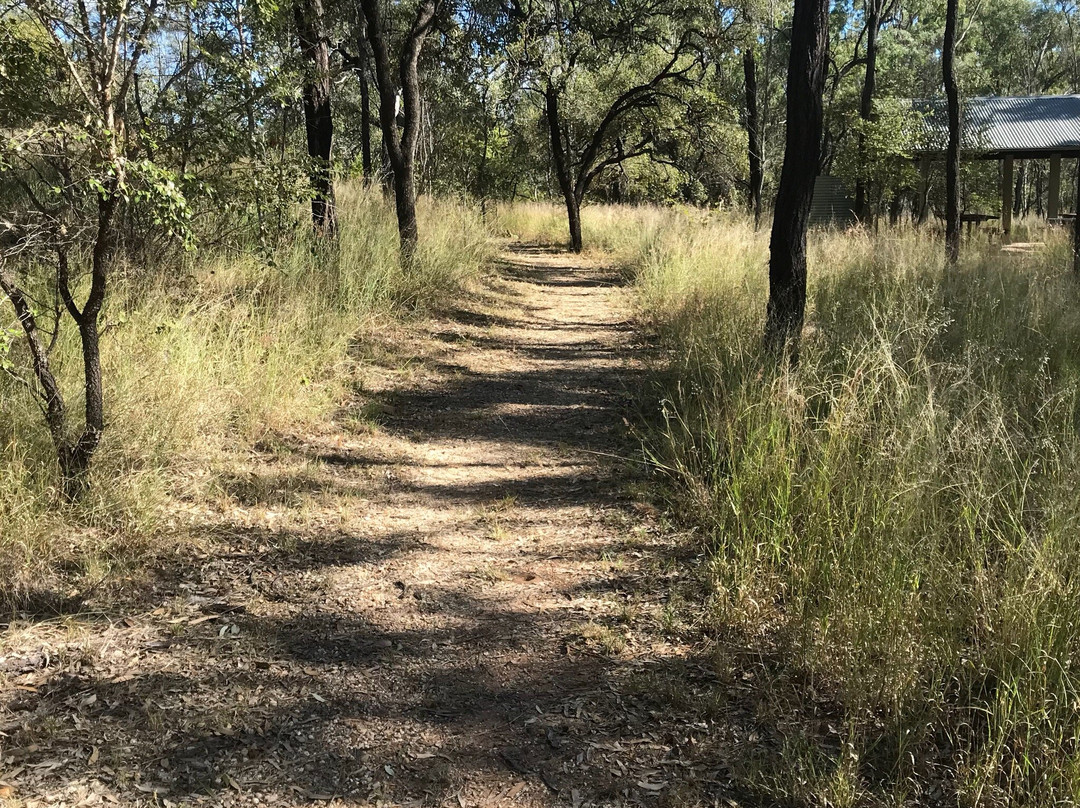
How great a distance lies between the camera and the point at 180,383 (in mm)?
4594

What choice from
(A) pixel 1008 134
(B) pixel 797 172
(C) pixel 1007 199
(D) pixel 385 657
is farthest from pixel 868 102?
(D) pixel 385 657

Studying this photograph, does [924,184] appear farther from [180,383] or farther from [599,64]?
[180,383]

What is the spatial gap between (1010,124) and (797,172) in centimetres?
2560

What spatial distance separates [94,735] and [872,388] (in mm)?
3436

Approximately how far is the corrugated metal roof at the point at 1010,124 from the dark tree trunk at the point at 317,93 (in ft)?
57.5

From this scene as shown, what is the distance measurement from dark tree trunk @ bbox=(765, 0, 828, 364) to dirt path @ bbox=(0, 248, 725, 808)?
152 cm

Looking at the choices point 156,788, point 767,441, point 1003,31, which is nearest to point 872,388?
point 767,441

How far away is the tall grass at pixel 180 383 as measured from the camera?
3.38 m

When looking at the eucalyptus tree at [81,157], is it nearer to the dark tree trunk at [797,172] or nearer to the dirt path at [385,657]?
the dirt path at [385,657]

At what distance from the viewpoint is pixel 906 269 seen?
8.42 meters

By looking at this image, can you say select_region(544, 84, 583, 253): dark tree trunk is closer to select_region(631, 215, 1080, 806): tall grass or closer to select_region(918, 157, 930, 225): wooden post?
select_region(918, 157, 930, 225): wooden post

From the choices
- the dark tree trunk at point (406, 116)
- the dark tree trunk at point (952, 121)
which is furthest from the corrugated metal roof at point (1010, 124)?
the dark tree trunk at point (406, 116)

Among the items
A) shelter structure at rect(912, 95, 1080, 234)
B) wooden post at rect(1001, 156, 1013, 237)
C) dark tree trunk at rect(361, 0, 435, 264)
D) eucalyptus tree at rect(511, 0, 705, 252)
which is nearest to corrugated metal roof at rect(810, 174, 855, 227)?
shelter structure at rect(912, 95, 1080, 234)

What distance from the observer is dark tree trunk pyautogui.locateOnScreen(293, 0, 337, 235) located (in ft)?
28.2
